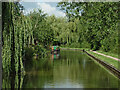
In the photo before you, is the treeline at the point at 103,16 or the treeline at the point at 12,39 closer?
the treeline at the point at 12,39

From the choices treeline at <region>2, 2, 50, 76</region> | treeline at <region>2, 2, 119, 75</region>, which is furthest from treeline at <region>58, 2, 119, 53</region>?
treeline at <region>2, 2, 50, 76</region>

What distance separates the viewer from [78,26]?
56.1m

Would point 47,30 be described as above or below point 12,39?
above

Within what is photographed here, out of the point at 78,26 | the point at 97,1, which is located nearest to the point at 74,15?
the point at 97,1

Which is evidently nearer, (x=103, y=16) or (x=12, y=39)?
(x=12, y=39)

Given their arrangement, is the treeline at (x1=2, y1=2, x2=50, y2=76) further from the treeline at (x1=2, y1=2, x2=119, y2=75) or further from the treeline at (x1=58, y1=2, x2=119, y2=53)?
the treeline at (x1=58, y1=2, x2=119, y2=53)

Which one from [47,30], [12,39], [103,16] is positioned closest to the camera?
[12,39]

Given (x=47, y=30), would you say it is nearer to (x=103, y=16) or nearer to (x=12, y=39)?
(x=103, y=16)

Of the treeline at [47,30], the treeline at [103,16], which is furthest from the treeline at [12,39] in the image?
the treeline at [103,16]

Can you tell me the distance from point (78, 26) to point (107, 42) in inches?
1061

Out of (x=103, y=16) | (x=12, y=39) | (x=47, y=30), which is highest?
(x=103, y=16)

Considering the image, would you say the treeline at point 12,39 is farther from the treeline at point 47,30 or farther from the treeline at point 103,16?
the treeline at point 103,16

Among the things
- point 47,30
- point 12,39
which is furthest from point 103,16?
point 12,39

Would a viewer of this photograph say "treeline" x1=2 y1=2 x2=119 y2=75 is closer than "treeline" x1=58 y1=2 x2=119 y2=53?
Yes
